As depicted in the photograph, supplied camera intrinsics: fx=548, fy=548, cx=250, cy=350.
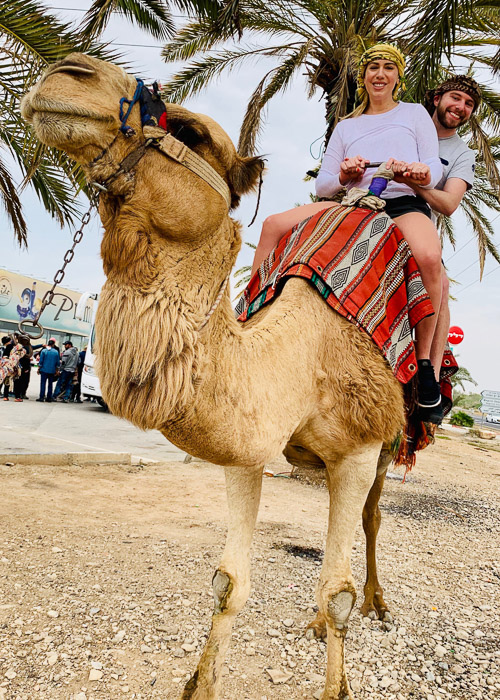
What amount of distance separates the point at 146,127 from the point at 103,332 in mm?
597

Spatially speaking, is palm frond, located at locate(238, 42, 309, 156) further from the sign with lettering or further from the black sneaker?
the sign with lettering

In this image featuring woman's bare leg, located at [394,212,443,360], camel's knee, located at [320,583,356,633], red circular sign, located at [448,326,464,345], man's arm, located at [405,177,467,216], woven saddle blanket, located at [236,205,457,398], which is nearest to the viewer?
woven saddle blanket, located at [236,205,457,398]

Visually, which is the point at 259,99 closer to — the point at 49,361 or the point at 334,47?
the point at 334,47

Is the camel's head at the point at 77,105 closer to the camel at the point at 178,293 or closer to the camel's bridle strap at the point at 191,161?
the camel at the point at 178,293

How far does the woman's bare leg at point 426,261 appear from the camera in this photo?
272 cm

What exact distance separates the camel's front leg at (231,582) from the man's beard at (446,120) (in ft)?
8.62

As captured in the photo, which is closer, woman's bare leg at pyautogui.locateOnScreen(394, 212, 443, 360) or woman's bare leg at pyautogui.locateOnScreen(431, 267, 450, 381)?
woman's bare leg at pyautogui.locateOnScreen(394, 212, 443, 360)

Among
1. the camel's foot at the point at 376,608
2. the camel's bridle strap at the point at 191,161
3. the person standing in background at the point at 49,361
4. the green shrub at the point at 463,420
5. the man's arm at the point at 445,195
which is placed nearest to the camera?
the camel's bridle strap at the point at 191,161

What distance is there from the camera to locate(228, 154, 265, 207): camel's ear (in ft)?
5.87

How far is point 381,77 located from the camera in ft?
10.0

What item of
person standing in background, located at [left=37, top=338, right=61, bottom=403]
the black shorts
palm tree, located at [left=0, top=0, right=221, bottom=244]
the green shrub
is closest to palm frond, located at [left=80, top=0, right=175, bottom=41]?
palm tree, located at [left=0, top=0, right=221, bottom=244]

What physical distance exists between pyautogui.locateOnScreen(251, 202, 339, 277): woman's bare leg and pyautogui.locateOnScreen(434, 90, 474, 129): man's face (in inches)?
48.6

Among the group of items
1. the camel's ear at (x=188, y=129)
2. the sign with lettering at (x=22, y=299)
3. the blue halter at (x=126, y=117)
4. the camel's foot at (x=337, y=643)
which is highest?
the sign with lettering at (x=22, y=299)

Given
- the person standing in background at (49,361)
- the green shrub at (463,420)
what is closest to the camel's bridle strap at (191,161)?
the person standing in background at (49,361)
